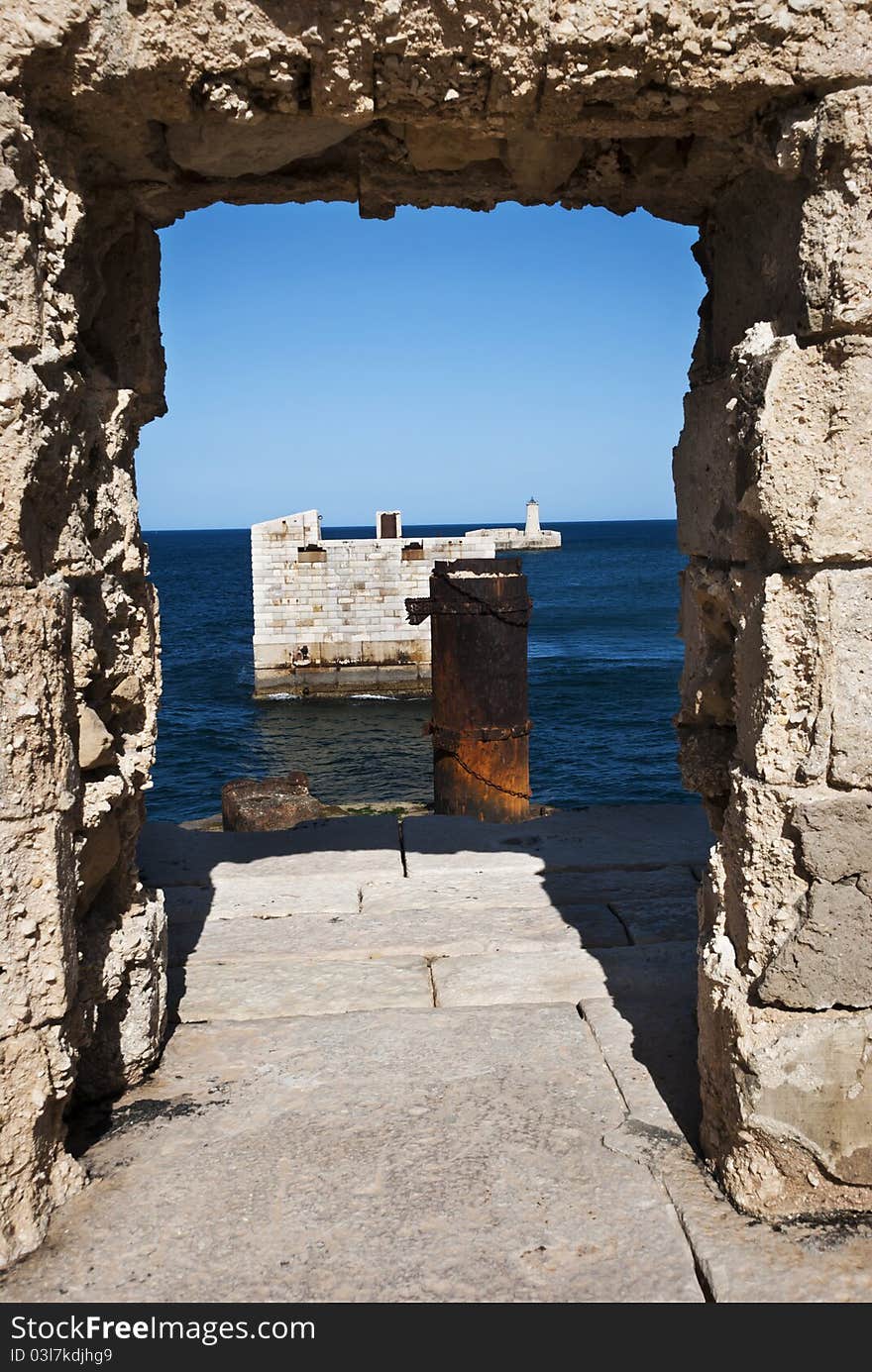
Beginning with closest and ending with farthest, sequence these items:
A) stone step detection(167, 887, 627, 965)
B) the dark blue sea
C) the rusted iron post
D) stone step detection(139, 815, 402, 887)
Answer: stone step detection(167, 887, 627, 965) < stone step detection(139, 815, 402, 887) < the rusted iron post < the dark blue sea

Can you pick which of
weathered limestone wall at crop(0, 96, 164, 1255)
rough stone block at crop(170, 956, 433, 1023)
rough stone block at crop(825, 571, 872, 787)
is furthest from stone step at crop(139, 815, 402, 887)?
rough stone block at crop(825, 571, 872, 787)

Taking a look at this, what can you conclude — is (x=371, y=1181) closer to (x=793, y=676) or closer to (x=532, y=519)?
(x=793, y=676)

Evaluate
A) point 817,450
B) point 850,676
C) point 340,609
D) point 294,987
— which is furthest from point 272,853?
point 340,609

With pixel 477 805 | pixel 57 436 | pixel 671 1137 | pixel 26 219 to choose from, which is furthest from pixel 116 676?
pixel 477 805

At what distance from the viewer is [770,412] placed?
2357 millimetres

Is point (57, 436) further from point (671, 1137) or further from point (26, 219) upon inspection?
point (671, 1137)

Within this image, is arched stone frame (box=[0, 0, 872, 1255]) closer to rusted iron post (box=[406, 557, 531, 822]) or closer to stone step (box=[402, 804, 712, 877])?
stone step (box=[402, 804, 712, 877])

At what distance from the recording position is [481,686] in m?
7.81

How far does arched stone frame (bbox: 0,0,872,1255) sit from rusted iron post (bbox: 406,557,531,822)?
495 cm

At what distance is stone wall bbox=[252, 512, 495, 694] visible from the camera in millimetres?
24219

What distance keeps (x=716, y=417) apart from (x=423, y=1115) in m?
2.05

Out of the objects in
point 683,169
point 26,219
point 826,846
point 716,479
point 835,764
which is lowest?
point 826,846

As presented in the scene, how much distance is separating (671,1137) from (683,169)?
2592 millimetres
